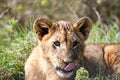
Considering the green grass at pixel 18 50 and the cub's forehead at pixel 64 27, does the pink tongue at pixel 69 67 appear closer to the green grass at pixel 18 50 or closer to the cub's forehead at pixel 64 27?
the cub's forehead at pixel 64 27

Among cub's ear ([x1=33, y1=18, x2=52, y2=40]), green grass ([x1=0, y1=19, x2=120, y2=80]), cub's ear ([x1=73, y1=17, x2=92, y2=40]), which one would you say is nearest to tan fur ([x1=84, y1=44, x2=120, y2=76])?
cub's ear ([x1=73, y1=17, x2=92, y2=40])

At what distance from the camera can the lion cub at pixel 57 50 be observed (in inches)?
300

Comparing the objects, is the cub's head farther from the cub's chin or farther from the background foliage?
the background foliage

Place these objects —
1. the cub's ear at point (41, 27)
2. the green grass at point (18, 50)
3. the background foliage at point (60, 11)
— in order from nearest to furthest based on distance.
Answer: the cub's ear at point (41, 27) < the green grass at point (18, 50) < the background foliage at point (60, 11)

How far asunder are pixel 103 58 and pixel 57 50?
1434 mm

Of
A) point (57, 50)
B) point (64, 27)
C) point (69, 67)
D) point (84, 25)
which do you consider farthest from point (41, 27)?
point (69, 67)

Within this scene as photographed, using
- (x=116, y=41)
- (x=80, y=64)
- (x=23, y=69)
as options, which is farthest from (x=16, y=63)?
(x=116, y=41)

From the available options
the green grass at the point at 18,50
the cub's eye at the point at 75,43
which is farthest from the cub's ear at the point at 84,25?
the green grass at the point at 18,50

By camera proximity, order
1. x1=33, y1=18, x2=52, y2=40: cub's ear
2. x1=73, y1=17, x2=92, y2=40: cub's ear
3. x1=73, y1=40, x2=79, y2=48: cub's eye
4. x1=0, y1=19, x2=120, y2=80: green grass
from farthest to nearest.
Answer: x1=0, y1=19, x2=120, y2=80: green grass
x1=73, y1=17, x2=92, y2=40: cub's ear
x1=33, y1=18, x2=52, y2=40: cub's ear
x1=73, y1=40, x2=79, y2=48: cub's eye

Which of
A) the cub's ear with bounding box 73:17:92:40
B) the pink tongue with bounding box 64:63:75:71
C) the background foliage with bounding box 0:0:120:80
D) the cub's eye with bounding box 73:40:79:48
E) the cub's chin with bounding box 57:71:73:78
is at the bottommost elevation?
the background foliage with bounding box 0:0:120:80

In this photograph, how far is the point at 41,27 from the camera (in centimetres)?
798

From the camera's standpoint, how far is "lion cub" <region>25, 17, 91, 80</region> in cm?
762

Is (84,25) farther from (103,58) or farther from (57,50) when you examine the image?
(103,58)

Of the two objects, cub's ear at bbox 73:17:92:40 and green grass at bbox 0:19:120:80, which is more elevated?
cub's ear at bbox 73:17:92:40
